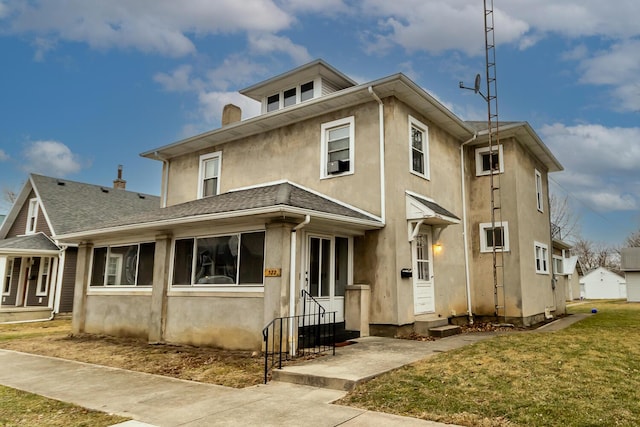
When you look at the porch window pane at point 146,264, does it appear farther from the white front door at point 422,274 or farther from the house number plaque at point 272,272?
the white front door at point 422,274

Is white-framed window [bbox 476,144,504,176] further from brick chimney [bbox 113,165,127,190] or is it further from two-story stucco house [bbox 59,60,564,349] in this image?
brick chimney [bbox 113,165,127,190]

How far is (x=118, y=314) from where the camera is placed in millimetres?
11938

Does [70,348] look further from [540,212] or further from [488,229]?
[540,212]

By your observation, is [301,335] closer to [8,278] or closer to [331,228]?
[331,228]

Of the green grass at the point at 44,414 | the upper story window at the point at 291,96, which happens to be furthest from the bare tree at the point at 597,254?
the green grass at the point at 44,414

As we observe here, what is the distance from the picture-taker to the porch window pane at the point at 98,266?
12.9 meters

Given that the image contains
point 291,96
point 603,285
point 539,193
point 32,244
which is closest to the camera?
point 291,96

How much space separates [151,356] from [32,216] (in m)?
17.8

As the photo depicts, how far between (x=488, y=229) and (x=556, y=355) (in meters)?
6.71

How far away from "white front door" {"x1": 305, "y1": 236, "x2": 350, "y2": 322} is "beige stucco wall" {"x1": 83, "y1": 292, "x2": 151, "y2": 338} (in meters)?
4.71

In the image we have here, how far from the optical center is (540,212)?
620 inches

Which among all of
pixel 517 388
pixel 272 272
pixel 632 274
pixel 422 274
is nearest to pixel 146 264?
pixel 272 272

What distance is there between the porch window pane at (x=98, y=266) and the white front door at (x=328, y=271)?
23.5ft

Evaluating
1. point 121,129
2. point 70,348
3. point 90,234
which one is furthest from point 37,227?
point 121,129
